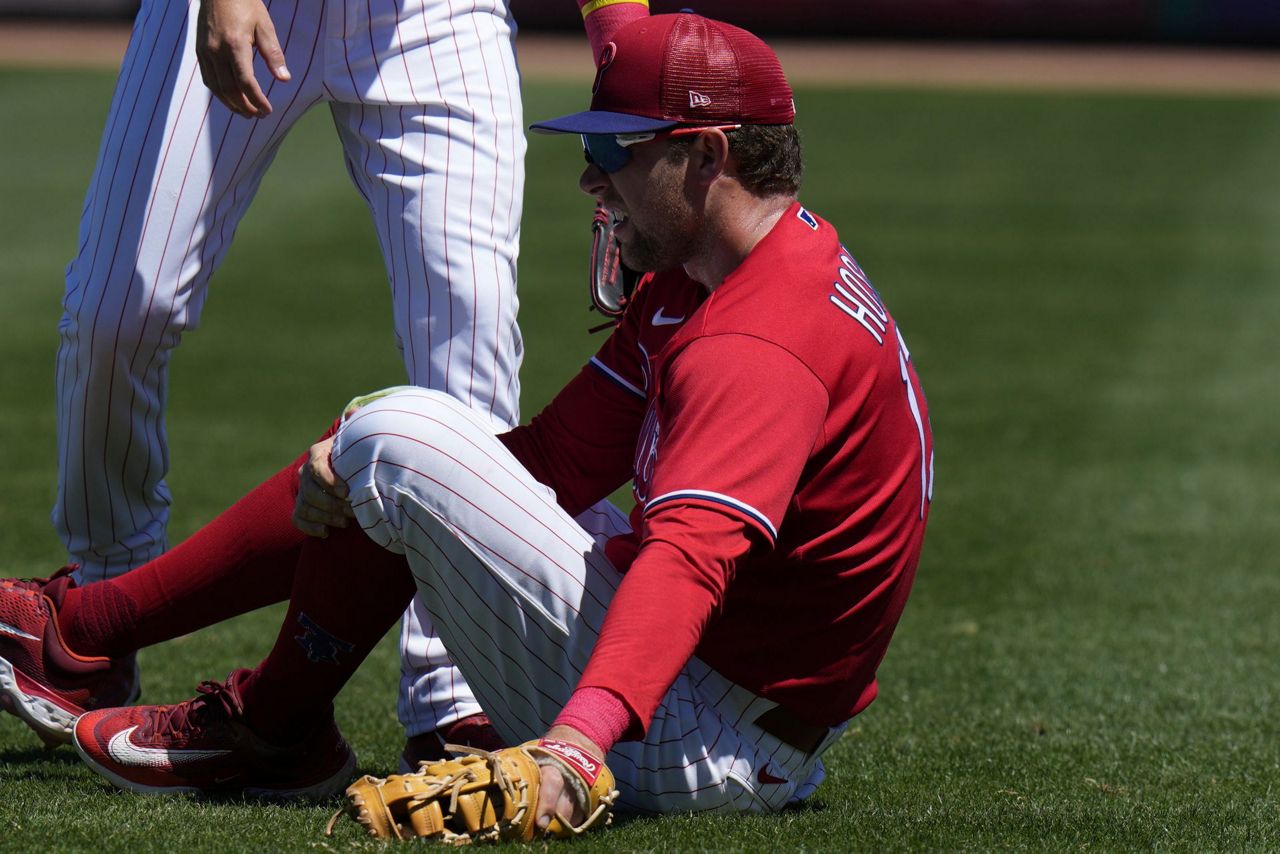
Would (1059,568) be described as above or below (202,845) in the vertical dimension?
below

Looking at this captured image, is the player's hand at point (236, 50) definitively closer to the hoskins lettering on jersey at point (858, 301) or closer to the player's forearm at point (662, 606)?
A: the hoskins lettering on jersey at point (858, 301)

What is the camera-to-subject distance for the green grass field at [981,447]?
2951mm

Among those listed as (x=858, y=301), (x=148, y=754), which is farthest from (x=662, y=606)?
(x=148, y=754)

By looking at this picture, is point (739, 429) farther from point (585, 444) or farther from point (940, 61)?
point (940, 61)

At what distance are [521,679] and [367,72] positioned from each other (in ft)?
4.45

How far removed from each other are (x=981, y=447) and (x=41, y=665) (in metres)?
5.04

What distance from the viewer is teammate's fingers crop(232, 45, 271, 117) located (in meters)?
3.05

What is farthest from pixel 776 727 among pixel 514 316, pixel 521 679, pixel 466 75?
pixel 466 75

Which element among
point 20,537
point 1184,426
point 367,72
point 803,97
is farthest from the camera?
point 803,97

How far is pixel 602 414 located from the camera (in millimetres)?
3049

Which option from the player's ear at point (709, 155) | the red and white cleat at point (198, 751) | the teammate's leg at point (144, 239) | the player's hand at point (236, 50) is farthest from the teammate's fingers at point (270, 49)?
the red and white cleat at point (198, 751)

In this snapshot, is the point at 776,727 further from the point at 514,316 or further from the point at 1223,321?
the point at 1223,321

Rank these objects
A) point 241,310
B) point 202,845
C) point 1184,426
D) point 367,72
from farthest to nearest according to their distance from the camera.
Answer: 1. point 241,310
2. point 1184,426
3. point 367,72
4. point 202,845

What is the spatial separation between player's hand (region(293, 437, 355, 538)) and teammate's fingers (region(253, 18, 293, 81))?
0.79 meters
